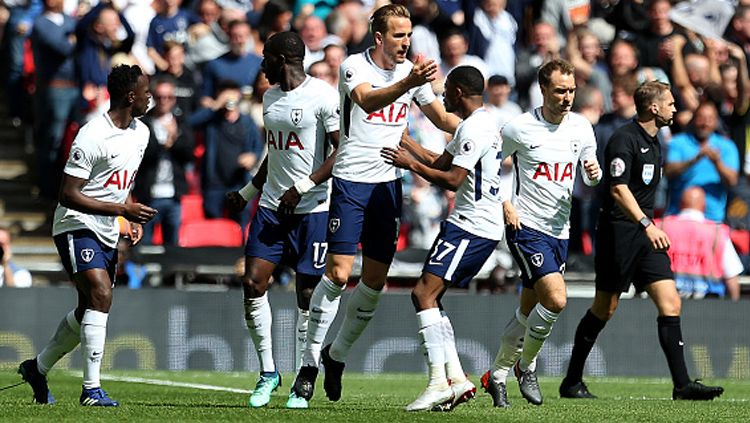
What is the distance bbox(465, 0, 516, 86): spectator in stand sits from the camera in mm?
20781

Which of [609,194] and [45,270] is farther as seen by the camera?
[45,270]

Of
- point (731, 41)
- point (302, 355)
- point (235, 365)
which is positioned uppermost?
point (731, 41)

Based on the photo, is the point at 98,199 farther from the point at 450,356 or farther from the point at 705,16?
the point at 705,16

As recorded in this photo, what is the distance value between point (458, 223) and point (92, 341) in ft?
8.83

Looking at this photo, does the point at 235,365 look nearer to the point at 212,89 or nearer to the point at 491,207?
the point at 212,89

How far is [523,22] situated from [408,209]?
439cm

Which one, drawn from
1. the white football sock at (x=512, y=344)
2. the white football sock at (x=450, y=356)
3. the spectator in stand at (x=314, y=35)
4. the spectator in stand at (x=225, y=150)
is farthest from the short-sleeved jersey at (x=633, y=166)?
the spectator in stand at (x=314, y=35)

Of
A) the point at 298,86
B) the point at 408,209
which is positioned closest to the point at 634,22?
the point at 408,209

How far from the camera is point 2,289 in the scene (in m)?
16.6

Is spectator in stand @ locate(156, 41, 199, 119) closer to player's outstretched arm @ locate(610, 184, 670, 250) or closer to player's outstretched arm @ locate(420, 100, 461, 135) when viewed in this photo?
player's outstretched arm @ locate(610, 184, 670, 250)

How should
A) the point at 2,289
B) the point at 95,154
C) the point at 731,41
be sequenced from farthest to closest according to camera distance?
the point at 731,41 → the point at 2,289 → the point at 95,154

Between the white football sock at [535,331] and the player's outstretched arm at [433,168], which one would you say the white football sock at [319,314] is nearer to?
the player's outstretched arm at [433,168]

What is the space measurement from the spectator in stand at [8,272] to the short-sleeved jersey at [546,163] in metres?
6.66

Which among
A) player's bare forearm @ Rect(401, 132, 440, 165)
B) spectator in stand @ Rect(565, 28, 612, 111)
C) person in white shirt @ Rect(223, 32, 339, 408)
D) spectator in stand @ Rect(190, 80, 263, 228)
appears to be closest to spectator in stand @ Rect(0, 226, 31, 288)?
spectator in stand @ Rect(190, 80, 263, 228)
